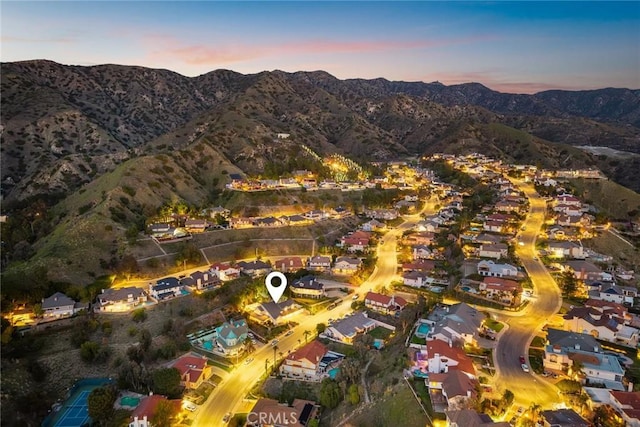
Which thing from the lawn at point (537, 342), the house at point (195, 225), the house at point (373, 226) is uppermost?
the house at point (195, 225)

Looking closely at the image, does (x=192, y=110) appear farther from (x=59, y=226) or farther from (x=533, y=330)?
(x=533, y=330)

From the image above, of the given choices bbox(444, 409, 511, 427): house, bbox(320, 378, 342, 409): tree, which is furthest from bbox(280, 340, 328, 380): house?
bbox(444, 409, 511, 427): house

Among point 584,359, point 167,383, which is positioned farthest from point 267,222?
A: point 584,359

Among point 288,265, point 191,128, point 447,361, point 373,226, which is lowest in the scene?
point 288,265

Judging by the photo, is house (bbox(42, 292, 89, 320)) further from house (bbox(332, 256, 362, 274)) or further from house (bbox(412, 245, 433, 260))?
house (bbox(412, 245, 433, 260))

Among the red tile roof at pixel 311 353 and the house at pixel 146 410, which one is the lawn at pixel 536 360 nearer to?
the red tile roof at pixel 311 353

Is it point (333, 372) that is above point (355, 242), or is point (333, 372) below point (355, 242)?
below

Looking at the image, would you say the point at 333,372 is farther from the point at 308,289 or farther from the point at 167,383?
the point at 308,289

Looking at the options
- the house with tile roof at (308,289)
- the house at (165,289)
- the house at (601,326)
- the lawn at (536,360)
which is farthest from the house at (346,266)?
the lawn at (536,360)
